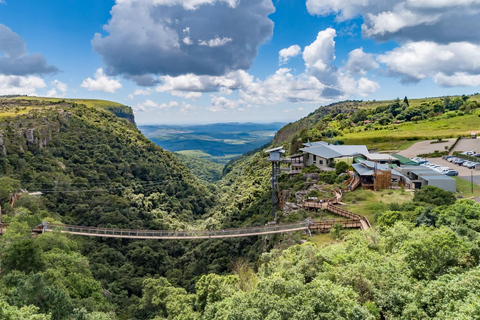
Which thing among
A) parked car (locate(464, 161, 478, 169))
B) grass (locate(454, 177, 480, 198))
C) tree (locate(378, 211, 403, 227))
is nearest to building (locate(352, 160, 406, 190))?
grass (locate(454, 177, 480, 198))

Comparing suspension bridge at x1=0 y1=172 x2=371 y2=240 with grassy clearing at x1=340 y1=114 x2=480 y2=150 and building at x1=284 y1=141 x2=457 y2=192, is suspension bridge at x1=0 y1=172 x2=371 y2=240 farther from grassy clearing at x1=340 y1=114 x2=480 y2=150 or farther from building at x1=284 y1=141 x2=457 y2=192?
grassy clearing at x1=340 y1=114 x2=480 y2=150

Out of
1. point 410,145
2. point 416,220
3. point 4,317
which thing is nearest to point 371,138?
point 410,145

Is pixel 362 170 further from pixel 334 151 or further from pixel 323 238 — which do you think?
pixel 323 238

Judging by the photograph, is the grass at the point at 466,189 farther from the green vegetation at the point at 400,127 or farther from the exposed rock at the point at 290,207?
the green vegetation at the point at 400,127

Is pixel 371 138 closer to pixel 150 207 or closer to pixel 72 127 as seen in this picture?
pixel 150 207

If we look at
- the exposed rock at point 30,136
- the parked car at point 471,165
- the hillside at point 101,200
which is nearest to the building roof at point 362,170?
the parked car at point 471,165

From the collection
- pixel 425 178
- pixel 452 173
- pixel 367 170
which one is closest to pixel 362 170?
pixel 367 170
